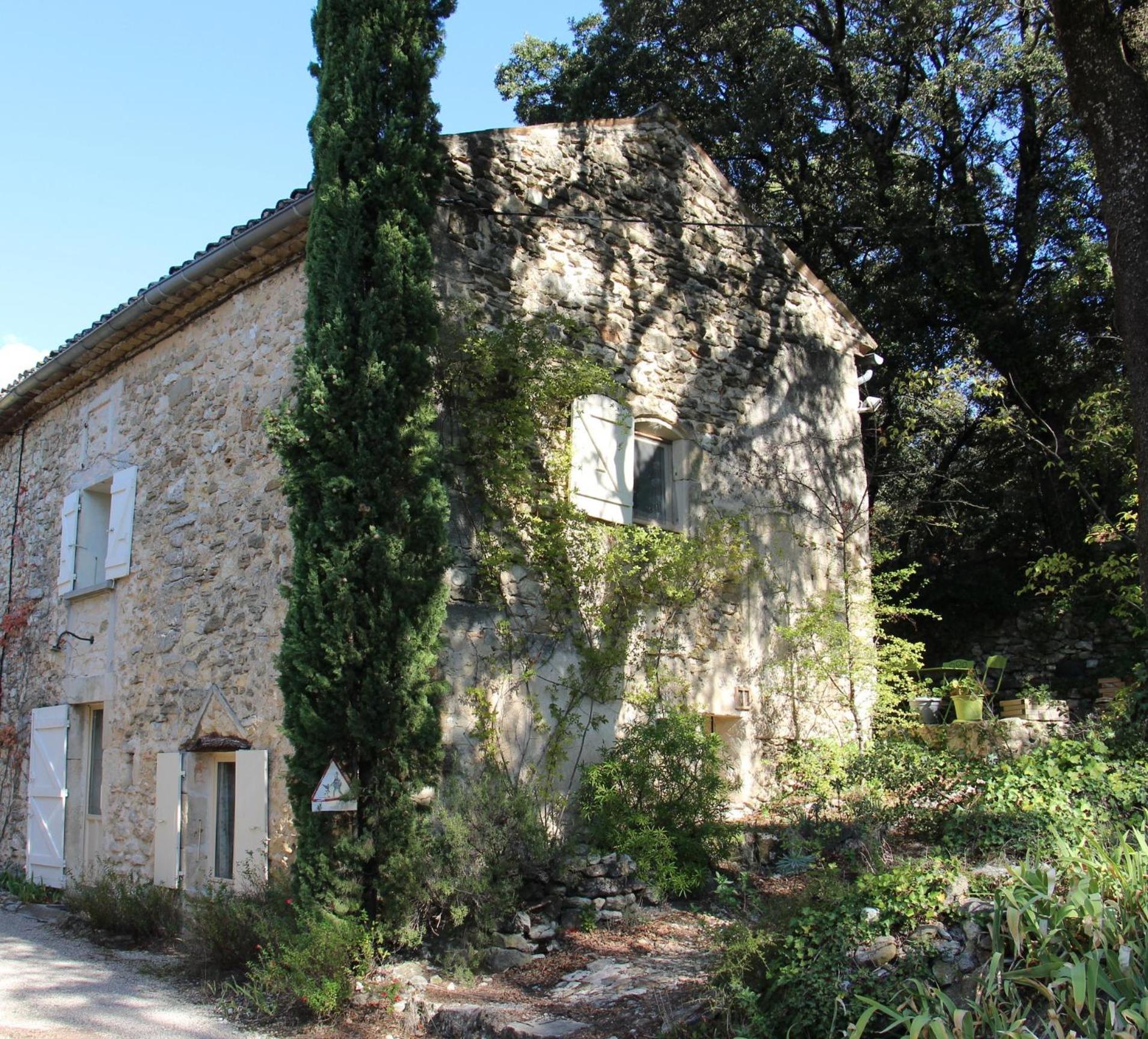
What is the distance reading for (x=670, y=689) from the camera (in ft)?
27.7

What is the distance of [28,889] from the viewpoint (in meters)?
9.62

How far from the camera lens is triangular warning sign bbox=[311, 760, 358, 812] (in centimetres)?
607

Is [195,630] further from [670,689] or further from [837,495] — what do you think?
[837,495]

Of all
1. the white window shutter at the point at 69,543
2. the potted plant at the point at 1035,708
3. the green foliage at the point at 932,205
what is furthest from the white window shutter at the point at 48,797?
the green foliage at the point at 932,205

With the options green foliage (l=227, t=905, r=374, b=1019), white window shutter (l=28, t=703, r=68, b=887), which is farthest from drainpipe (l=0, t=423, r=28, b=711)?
green foliage (l=227, t=905, r=374, b=1019)

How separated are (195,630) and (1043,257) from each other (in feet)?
42.5

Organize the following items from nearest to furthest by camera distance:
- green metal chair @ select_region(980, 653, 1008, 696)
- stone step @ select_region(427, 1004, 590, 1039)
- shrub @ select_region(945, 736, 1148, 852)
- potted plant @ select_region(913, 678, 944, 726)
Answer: stone step @ select_region(427, 1004, 590, 1039) < shrub @ select_region(945, 736, 1148, 852) < green metal chair @ select_region(980, 653, 1008, 696) < potted plant @ select_region(913, 678, 944, 726)

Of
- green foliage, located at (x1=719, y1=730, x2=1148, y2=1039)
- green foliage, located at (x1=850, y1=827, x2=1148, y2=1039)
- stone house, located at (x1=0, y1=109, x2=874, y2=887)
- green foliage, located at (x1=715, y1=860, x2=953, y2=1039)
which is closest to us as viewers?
green foliage, located at (x1=850, y1=827, x2=1148, y2=1039)

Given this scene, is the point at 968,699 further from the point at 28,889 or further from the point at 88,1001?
the point at 28,889

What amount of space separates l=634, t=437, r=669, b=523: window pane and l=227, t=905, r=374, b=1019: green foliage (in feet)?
14.0

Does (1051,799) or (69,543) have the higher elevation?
(69,543)

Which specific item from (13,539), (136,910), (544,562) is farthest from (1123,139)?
(13,539)

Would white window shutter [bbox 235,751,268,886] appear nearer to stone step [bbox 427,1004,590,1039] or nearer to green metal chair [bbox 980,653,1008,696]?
stone step [bbox 427,1004,590,1039]

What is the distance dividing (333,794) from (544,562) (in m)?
2.39
